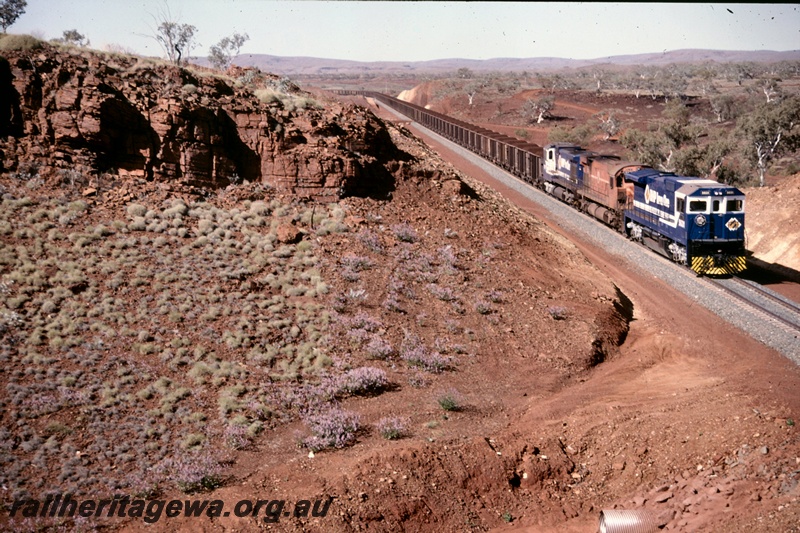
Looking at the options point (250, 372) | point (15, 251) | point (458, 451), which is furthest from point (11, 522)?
point (15, 251)

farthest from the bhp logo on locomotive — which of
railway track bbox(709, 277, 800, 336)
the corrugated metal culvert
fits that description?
the corrugated metal culvert

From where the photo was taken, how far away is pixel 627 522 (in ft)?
41.8

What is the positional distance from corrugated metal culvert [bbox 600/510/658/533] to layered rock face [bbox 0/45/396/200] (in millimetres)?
17160

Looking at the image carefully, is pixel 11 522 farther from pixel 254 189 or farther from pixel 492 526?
pixel 254 189

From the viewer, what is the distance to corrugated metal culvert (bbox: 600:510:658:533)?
12.6m

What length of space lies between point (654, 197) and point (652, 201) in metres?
0.31

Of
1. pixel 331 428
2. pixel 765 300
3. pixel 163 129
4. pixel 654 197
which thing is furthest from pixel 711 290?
pixel 163 129

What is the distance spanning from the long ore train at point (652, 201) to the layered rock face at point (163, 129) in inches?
525

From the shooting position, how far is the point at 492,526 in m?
13.4

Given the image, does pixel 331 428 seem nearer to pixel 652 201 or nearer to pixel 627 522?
pixel 627 522

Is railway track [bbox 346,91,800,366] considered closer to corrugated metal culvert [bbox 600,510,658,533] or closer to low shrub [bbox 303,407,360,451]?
corrugated metal culvert [bbox 600,510,658,533]

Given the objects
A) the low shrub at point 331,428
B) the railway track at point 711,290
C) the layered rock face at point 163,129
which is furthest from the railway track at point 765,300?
the layered rock face at point 163,129

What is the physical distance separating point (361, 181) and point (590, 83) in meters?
137

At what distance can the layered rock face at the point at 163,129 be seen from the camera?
2298 centimetres
